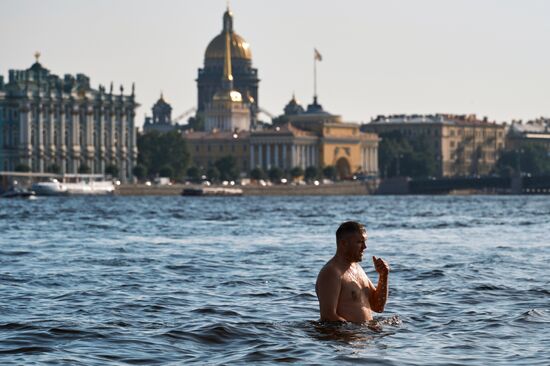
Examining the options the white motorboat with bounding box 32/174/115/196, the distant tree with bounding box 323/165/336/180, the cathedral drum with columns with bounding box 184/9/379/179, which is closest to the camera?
the white motorboat with bounding box 32/174/115/196

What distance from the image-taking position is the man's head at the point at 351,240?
50.9 ft

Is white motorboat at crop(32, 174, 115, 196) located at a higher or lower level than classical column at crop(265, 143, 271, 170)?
lower

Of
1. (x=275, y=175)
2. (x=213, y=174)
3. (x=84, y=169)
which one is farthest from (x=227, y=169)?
(x=84, y=169)

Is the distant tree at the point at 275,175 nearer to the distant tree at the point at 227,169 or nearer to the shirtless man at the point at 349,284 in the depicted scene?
the distant tree at the point at 227,169

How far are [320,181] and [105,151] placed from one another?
26348 mm

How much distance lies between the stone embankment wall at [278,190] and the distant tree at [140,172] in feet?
28.8

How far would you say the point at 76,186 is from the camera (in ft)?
433

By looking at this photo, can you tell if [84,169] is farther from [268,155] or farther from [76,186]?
[268,155]

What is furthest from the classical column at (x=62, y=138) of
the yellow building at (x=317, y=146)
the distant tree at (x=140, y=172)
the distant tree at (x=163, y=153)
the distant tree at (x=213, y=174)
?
the yellow building at (x=317, y=146)

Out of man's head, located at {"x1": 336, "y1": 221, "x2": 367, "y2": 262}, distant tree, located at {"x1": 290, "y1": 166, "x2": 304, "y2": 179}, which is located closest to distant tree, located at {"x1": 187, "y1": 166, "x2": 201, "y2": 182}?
distant tree, located at {"x1": 290, "y1": 166, "x2": 304, "y2": 179}

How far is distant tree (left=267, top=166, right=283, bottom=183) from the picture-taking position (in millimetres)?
170250

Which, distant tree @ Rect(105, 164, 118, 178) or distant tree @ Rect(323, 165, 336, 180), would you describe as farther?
distant tree @ Rect(323, 165, 336, 180)

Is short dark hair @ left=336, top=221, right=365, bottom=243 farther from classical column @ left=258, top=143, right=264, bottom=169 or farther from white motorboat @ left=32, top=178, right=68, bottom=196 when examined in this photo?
classical column @ left=258, top=143, right=264, bottom=169

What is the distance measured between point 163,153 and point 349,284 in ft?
497
